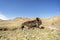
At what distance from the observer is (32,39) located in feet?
23.4

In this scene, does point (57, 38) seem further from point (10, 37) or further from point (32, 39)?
point (10, 37)

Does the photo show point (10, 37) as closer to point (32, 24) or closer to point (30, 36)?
point (30, 36)

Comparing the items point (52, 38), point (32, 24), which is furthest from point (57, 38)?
point (32, 24)

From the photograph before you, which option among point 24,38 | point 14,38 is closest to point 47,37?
point 24,38

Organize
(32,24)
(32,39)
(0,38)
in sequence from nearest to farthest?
(32,39) < (0,38) < (32,24)

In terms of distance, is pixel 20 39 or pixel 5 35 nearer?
pixel 20 39

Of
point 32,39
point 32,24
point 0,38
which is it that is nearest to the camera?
point 32,39

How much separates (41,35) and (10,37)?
6.28 feet

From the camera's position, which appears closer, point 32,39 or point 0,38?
point 32,39

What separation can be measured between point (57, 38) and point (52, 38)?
1.00 feet

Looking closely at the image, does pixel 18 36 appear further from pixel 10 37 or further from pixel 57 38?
pixel 57 38

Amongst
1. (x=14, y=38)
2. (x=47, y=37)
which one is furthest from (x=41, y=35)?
(x=14, y=38)

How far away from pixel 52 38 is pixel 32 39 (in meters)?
1.15

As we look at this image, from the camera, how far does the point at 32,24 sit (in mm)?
13188
